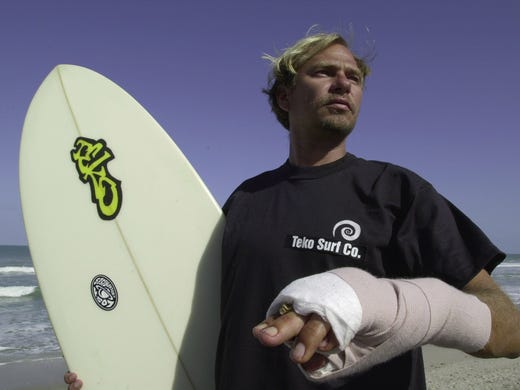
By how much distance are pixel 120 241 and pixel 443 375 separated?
498 centimetres

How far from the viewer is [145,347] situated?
2.16m

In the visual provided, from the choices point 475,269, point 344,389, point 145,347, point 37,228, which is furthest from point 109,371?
point 475,269

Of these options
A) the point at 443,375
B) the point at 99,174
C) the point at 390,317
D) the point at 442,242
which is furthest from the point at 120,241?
the point at 443,375

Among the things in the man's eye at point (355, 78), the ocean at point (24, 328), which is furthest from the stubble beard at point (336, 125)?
the ocean at point (24, 328)

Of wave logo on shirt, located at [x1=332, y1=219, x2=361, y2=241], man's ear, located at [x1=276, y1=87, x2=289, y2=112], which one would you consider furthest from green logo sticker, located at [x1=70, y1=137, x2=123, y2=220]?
wave logo on shirt, located at [x1=332, y1=219, x2=361, y2=241]

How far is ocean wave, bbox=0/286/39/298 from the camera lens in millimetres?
13906

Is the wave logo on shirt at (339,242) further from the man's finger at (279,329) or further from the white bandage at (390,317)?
the man's finger at (279,329)

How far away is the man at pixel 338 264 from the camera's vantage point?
833mm

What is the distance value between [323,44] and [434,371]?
5457mm

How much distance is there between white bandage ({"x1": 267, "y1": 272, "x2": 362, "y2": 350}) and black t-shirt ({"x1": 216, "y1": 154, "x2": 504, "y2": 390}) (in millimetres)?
552

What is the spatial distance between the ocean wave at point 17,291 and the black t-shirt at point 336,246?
14.4 metres

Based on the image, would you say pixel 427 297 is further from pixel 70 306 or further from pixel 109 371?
pixel 70 306

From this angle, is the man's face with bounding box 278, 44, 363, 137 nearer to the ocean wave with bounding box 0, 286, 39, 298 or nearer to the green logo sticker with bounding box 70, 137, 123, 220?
the green logo sticker with bounding box 70, 137, 123, 220

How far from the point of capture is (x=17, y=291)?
14.7 metres
